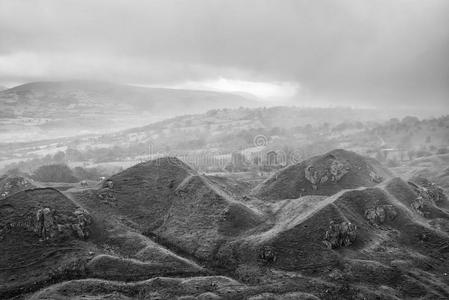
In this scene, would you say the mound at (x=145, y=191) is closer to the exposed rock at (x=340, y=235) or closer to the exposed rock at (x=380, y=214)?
the exposed rock at (x=340, y=235)

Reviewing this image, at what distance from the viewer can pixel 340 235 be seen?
75.9 metres

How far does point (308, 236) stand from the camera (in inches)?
2948

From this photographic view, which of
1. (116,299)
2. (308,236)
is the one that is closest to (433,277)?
(308,236)

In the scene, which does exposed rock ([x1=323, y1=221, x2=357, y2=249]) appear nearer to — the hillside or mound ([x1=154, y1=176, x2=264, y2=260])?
the hillside

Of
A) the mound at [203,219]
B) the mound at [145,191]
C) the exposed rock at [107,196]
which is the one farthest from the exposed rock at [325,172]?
the exposed rock at [107,196]

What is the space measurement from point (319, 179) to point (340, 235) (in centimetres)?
3194

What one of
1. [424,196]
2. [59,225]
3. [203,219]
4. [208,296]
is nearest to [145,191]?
[203,219]

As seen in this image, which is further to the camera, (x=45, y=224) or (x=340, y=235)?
(x=45, y=224)

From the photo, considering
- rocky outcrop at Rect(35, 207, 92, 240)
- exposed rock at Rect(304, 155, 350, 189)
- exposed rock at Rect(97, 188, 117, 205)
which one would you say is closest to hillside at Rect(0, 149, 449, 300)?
exposed rock at Rect(97, 188, 117, 205)

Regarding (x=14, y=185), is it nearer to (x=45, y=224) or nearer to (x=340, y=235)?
(x=45, y=224)

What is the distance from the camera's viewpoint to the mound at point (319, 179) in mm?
105125

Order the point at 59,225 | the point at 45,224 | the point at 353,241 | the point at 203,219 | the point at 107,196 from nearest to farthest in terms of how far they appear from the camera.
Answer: the point at 45,224, the point at 353,241, the point at 59,225, the point at 203,219, the point at 107,196

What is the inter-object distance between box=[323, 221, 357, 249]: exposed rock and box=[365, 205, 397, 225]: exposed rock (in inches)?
365

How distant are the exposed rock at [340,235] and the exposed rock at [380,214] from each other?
9.27 meters
